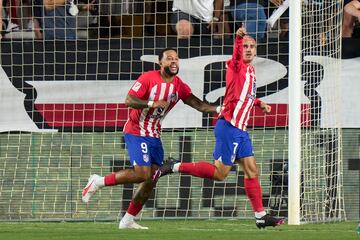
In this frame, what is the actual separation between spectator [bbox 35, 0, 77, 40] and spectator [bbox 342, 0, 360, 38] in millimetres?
4119

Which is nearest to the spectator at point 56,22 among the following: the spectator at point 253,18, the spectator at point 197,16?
the spectator at point 197,16

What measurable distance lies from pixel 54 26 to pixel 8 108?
144cm

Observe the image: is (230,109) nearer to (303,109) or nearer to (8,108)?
(303,109)

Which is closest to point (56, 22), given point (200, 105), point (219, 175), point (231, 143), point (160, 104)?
point (200, 105)

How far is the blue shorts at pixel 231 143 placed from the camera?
1428 centimetres

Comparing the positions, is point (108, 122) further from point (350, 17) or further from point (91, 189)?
point (350, 17)

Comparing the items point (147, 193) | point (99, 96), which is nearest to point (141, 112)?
point (147, 193)

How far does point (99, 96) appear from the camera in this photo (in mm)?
17828

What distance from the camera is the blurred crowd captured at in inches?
699

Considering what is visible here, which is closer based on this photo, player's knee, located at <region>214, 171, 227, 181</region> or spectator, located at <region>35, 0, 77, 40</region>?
player's knee, located at <region>214, 171, 227, 181</region>

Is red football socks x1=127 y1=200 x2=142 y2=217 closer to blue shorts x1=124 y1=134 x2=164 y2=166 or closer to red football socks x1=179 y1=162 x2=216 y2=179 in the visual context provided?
blue shorts x1=124 y1=134 x2=164 y2=166

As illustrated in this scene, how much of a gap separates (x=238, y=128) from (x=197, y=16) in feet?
13.1

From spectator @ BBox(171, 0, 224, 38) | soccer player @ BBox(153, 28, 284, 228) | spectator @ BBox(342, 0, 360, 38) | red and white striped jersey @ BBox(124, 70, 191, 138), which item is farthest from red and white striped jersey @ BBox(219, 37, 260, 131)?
spectator @ BBox(342, 0, 360, 38)

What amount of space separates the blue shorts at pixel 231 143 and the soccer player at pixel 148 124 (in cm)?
42
